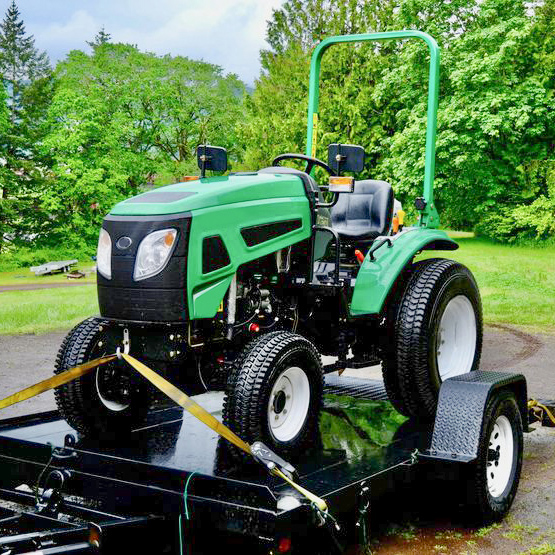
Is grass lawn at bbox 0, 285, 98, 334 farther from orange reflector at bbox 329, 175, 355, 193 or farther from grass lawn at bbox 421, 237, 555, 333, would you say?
orange reflector at bbox 329, 175, 355, 193

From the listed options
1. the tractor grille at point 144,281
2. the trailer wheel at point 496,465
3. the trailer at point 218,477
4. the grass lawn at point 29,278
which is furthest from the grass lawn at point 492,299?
the tractor grille at point 144,281

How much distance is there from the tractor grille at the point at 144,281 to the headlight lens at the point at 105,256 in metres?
0.03

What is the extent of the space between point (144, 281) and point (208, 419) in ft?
2.25

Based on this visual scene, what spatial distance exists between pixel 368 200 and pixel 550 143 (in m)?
24.3

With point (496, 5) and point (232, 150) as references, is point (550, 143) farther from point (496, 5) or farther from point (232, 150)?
point (232, 150)

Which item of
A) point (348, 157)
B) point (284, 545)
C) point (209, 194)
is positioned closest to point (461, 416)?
point (284, 545)

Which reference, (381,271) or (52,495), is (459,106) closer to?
(381,271)

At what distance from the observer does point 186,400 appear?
3412mm

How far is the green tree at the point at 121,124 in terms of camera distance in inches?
1395

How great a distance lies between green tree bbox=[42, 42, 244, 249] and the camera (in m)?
35.4

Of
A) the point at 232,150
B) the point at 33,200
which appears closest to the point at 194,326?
the point at 33,200

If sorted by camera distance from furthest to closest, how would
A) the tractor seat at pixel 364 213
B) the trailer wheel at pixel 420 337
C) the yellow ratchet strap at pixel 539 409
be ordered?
the tractor seat at pixel 364 213, the yellow ratchet strap at pixel 539 409, the trailer wheel at pixel 420 337

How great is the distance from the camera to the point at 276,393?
3.64 m

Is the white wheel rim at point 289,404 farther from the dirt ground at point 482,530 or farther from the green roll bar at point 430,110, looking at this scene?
the green roll bar at point 430,110
